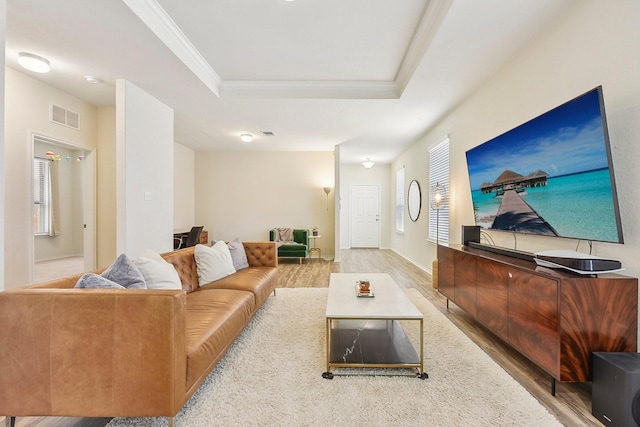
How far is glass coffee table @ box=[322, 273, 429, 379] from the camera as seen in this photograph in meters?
2.03

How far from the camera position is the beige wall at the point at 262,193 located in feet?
24.4

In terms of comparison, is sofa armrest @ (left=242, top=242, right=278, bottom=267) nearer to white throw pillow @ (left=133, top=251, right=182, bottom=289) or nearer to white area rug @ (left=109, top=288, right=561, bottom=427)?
white area rug @ (left=109, top=288, right=561, bottom=427)

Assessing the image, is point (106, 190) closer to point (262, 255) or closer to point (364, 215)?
point (262, 255)

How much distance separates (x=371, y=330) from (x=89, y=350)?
2.06 m

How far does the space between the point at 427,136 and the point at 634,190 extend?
13.6 feet

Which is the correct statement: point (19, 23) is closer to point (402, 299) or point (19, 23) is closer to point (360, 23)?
point (360, 23)

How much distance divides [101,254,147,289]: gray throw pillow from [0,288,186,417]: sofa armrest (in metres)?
0.38

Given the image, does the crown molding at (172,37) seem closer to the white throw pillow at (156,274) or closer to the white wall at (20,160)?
the white throw pillow at (156,274)

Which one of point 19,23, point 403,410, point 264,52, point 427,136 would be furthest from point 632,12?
point 19,23

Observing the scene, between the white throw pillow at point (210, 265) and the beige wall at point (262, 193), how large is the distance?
4249 millimetres

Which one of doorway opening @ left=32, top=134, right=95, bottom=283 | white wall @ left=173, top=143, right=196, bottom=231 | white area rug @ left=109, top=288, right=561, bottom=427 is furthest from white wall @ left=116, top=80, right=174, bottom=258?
doorway opening @ left=32, top=134, right=95, bottom=283

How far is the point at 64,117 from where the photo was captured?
4.02 meters

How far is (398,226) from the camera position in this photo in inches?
328

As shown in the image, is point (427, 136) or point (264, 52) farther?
point (427, 136)
